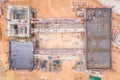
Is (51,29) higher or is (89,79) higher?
(51,29)

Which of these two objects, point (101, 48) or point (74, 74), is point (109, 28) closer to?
point (101, 48)

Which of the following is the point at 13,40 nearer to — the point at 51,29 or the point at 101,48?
the point at 51,29

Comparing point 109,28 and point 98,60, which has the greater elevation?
point 109,28

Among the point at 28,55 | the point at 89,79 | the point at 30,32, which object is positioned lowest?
the point at 89,79

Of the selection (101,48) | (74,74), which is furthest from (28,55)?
(101,48)

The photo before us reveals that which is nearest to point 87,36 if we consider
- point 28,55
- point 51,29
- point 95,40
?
point 95,40

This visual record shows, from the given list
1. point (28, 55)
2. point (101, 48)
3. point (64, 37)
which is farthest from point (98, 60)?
point (28, 55)
